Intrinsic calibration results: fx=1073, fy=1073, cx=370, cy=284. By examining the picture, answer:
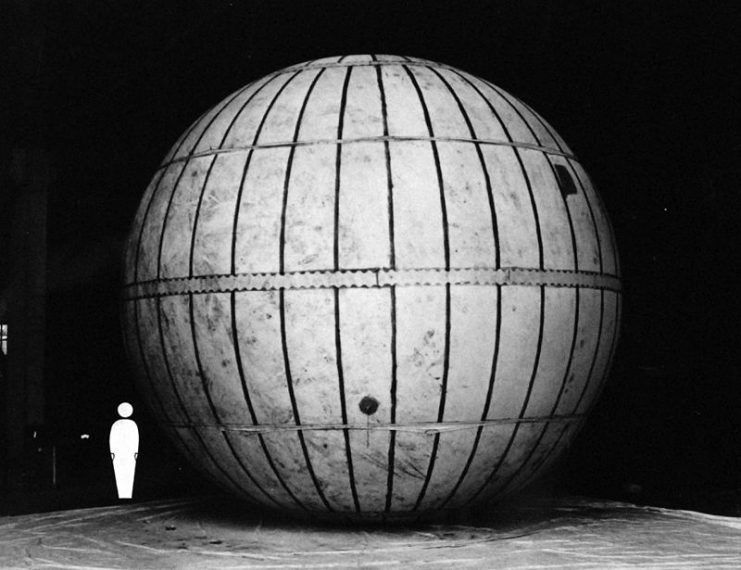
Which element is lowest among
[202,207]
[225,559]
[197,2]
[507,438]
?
[225,559]

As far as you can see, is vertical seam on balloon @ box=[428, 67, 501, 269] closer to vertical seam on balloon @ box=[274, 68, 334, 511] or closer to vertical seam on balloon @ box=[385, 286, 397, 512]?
vertical seam on balloon @ box=[385, 286, 397, 512]

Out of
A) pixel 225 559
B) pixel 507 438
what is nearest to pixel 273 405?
pixel 225 559

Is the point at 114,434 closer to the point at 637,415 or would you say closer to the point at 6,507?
the point at 6,507

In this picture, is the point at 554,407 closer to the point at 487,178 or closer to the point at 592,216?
the point at 592,216

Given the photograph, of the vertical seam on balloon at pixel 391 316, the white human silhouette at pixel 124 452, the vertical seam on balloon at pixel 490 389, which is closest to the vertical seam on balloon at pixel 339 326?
the vertical seam on balloon at pixel 391 316

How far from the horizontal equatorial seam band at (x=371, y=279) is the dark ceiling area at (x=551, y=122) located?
1.77 meters

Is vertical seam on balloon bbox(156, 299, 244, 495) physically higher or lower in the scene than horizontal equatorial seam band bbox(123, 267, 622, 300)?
lower

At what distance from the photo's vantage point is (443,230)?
11.2 feet

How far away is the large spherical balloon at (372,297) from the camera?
11.1 ft

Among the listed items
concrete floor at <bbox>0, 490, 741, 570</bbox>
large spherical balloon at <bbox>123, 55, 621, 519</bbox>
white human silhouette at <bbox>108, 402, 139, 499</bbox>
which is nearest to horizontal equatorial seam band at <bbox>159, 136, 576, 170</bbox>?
large spherical balloon at <bbox>123, 55, 621, 519</bbox>

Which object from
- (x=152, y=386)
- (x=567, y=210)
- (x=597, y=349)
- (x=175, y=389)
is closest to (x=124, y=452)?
(x=152, y=386)

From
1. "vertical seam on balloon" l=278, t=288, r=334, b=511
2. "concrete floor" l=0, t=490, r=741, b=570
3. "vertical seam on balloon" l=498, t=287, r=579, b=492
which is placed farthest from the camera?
"vertical seam on balloon" l=498, t=287, r=579, b=492

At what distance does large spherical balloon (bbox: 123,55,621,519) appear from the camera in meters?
3.39

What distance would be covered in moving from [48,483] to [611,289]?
3451mm
